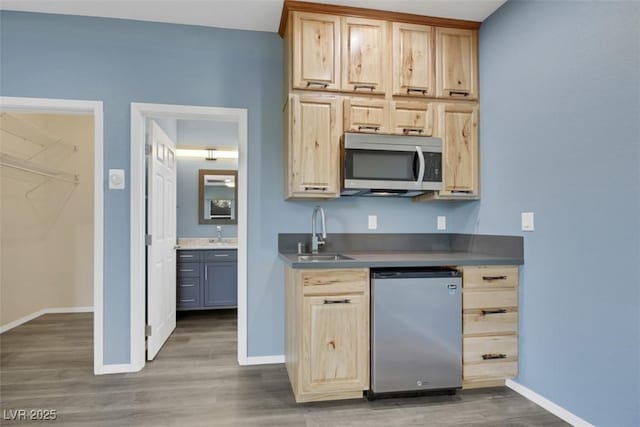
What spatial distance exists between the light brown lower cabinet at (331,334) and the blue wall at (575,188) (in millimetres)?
1096

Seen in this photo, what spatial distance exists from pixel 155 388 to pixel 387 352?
158 cm

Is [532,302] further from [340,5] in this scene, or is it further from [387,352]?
[340,5]

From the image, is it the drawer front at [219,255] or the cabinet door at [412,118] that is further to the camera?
the drawer front at [219,255]

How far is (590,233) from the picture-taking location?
1892 mm

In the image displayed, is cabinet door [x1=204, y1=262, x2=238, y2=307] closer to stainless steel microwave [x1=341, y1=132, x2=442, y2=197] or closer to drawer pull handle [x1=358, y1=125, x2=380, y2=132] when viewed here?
stainless steel microwave [x1=341, y1=132, x2=442, y2=197]

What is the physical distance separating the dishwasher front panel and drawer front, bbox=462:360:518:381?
0.27 feet

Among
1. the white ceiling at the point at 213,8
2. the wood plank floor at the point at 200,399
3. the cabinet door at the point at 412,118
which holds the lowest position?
the wood plank floor at the point at 200,399

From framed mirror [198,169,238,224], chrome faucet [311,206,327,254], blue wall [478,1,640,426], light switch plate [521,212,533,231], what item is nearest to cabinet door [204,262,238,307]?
framed mirror [198,169,238,224]

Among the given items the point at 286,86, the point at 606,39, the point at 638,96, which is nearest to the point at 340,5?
the point at 286,86

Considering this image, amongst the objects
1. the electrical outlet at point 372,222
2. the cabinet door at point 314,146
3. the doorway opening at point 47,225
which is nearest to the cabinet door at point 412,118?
the cabinet door at point 314,146

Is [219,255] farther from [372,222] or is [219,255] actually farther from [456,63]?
[456,63]

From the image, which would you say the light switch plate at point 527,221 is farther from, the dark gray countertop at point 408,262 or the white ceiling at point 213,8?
the white ceiling at point 213,8

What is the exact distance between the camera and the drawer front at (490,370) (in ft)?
7.60

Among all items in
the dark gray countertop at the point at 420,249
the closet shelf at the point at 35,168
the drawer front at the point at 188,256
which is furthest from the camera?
the drawer front at the point at 188,256
